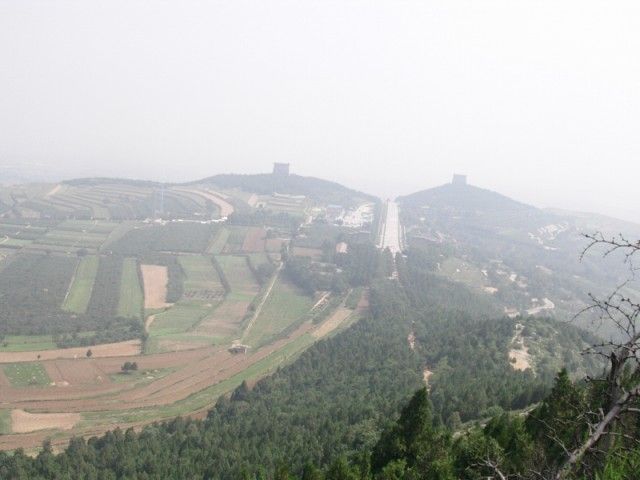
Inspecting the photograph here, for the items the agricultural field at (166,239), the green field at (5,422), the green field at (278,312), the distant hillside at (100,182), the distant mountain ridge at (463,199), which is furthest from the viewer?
the distant mountain ridge at (463,199)

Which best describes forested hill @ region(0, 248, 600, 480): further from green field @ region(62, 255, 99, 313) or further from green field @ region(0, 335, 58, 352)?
Result: green field @ region(62, 255, 99, 313)

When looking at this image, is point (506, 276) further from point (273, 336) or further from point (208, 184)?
point (208, 184)

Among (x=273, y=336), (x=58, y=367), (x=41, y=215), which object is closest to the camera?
(x=58, y=367)

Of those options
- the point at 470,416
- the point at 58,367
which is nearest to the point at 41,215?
the point at 58,367

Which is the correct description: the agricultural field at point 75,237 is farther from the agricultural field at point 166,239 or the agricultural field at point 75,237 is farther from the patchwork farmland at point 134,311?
the agricultural field at point 166,239

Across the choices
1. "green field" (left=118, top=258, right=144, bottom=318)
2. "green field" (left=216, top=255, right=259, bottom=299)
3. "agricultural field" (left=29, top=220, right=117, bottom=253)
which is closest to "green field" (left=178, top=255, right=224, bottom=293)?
"green field" (left=216, top=255, right=259, bottom=299)

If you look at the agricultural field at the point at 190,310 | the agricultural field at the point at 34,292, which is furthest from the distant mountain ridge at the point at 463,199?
the agricultural field at the point at 34,292
